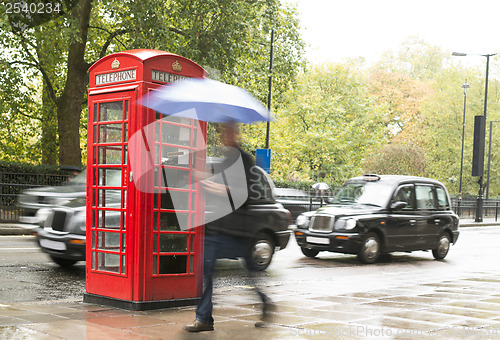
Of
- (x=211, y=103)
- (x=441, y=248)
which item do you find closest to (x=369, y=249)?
(x=441, y=248)

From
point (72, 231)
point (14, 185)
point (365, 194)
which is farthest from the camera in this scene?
point (14, 185)

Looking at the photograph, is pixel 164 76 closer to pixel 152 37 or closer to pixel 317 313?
pixel 317 313

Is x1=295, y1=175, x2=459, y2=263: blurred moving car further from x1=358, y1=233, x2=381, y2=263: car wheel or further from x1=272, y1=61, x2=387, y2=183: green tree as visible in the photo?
x1=272, y1=61, x2=387, y2=183: green tree

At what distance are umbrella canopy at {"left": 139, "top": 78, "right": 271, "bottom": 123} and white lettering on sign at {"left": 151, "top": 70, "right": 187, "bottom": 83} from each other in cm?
68

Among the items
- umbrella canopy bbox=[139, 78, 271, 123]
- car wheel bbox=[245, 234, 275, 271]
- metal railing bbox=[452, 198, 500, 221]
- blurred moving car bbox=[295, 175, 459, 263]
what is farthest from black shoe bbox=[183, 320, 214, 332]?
metal railing bbox=[452, 198, 500, 221]

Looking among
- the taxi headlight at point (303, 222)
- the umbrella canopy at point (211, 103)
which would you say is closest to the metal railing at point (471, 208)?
the taxi headlight at point (303, 222)

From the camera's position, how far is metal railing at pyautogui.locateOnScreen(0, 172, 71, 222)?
63.2 feet

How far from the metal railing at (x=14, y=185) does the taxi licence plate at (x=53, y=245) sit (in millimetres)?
9757

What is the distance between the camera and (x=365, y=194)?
45.5 feet

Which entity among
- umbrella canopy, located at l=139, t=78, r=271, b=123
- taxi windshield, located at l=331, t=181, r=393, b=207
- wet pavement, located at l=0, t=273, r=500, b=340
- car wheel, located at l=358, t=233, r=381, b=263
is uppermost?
umbrella canopy, located at l=139, t=78, r=271, b=123

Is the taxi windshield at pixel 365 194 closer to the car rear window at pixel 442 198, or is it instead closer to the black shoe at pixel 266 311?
the car rear window at pixel 442 198

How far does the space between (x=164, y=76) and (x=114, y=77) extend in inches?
21.6

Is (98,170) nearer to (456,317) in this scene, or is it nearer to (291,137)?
(456,317)

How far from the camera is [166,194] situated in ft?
21.7
